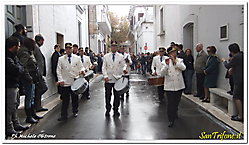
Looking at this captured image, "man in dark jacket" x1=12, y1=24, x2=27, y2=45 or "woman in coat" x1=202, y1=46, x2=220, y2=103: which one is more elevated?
"man in dark jacket" x1=12, y1=24, x2=27, y2=45

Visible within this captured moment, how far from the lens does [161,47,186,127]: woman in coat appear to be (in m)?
5.46

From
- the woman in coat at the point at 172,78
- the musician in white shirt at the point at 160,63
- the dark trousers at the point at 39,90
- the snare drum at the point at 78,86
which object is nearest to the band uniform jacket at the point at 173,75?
the woman in coat at the point at 172,78

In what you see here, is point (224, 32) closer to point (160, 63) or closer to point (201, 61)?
point (201, 61)

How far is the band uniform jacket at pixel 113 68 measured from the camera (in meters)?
6.41

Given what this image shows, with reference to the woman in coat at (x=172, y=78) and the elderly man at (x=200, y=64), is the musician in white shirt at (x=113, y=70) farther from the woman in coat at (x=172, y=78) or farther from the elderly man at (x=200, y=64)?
the elderly man at (x=200, y=64)

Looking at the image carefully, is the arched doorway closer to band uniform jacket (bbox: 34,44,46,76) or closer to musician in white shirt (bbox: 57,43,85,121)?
musician in white shirt (bbox: 57,43,85,121)

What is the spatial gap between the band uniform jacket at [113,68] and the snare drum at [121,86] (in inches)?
7.8

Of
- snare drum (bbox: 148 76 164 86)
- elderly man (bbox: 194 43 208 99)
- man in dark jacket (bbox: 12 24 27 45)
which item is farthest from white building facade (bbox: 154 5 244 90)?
man in dark jacket (bbox: 12 24 27 45)

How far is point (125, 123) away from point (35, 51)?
259cm

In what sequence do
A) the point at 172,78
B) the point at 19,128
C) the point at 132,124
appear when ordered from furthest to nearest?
the point at 132,124 < the point at 172,78 < the point at 19,128

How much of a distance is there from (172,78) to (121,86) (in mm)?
Result: 1197

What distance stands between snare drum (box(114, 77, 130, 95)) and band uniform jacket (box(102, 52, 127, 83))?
199 mm

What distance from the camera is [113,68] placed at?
641 centimetres

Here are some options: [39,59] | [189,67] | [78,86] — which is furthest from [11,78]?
[189,67]
